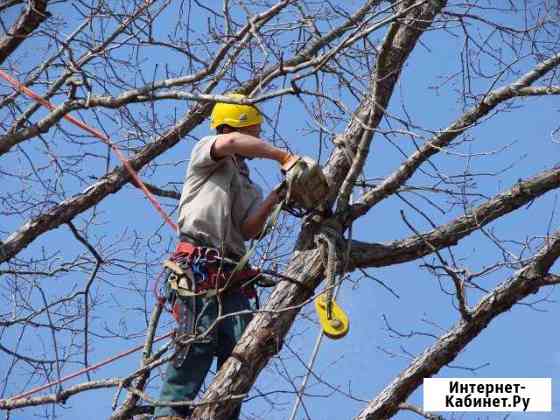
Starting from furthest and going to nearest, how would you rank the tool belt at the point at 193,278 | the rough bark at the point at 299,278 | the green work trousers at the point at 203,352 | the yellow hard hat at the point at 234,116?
the yellow hard hat at the point at 234,116 < the tool belt at the point at 193,278 < the green work trousers at the point at 203,352 < the rough bark at the point at 299,278

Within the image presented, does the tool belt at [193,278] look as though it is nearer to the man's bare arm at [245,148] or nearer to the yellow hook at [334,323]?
the yellow hook at [334,323]

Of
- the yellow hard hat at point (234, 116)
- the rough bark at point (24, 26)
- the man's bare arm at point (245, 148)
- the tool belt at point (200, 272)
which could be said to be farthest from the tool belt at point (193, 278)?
the rough bark at point (24, 26)

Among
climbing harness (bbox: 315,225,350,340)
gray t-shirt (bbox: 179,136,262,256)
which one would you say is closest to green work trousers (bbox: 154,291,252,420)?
gray t-shirt (bbox: 179,136,262,256)

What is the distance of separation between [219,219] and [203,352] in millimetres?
644

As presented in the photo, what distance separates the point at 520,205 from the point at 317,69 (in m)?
1.60

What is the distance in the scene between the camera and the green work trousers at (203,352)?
4.55 m

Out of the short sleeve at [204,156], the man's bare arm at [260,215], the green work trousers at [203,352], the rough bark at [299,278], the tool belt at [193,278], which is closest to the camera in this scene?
the rough bark at [299,278]

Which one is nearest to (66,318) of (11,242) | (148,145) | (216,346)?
(11,242)

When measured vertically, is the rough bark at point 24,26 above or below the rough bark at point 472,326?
above

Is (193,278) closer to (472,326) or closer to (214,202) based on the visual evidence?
(214,202)

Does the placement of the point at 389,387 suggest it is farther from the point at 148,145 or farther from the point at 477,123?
the point at 148,145

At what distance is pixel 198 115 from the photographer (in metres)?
6.48

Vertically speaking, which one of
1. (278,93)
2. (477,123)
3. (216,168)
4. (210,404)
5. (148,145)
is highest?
(148,145)

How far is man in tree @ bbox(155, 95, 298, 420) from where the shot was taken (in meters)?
4.61
